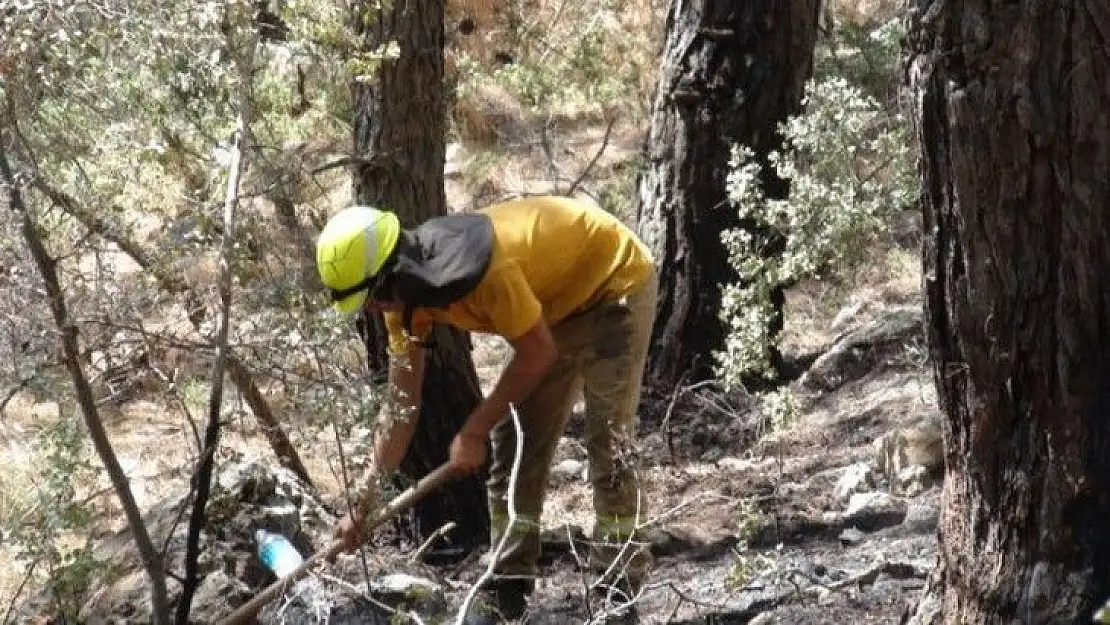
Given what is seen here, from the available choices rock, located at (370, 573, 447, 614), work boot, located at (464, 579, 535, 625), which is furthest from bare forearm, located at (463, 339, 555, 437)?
work boot, located at (464, 579, 535, 625)

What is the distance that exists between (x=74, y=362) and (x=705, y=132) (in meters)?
4.03

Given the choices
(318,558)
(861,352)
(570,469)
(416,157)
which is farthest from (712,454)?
(318,558)

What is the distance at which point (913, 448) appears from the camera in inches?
220

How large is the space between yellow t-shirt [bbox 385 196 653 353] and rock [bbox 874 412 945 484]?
1.62 meters

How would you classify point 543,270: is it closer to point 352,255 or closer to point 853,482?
point 352,255

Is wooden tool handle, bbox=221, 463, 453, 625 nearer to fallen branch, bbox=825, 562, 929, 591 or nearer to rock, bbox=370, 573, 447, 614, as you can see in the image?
rock, bbox=370, 573, 447, 614

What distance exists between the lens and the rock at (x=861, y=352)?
283 inches

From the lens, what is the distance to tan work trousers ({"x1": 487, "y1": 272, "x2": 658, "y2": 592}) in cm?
451

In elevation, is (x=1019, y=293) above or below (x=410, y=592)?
above

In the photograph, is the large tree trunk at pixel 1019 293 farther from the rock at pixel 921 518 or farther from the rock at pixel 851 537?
the rock at pixel 851 537

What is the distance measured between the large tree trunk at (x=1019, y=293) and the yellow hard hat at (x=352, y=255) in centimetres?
151

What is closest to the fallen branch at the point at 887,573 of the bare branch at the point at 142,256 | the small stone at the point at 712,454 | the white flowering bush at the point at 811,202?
the white flowering bush at the point at 811,202

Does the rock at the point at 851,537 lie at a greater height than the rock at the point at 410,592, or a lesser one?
lesser

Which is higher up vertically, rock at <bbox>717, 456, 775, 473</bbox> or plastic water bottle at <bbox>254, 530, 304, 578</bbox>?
plastic water bottle at <bbox>254, 530, 304, 578</bbox>
